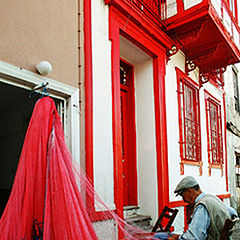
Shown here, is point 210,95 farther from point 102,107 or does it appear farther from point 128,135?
point 102,107

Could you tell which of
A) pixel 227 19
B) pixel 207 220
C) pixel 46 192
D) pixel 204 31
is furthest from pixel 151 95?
pixel 46 192

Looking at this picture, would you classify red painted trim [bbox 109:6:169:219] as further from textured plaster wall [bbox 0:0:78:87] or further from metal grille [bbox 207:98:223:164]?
metal grille [bbox 207:98:223:164]

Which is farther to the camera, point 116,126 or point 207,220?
point 116,126

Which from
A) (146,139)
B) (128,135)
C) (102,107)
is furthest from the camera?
(128,135)

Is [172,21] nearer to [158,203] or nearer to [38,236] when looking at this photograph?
[158,203]

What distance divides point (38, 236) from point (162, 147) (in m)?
3.85

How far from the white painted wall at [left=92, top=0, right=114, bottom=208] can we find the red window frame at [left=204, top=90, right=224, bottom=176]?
5212 mm

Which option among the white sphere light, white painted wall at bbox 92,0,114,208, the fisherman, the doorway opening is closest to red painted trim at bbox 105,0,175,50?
white painted wall at bbox 92,0,114,208

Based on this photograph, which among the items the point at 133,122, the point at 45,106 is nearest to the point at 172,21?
the point at 133,122

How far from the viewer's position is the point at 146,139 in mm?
6465

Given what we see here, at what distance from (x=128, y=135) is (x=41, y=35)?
10.7ft

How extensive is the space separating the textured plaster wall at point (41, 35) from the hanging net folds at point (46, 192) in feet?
2.23

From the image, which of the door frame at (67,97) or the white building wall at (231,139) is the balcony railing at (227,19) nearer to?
the white building wall at (231,139)

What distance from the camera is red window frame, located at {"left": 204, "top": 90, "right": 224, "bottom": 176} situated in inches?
374
